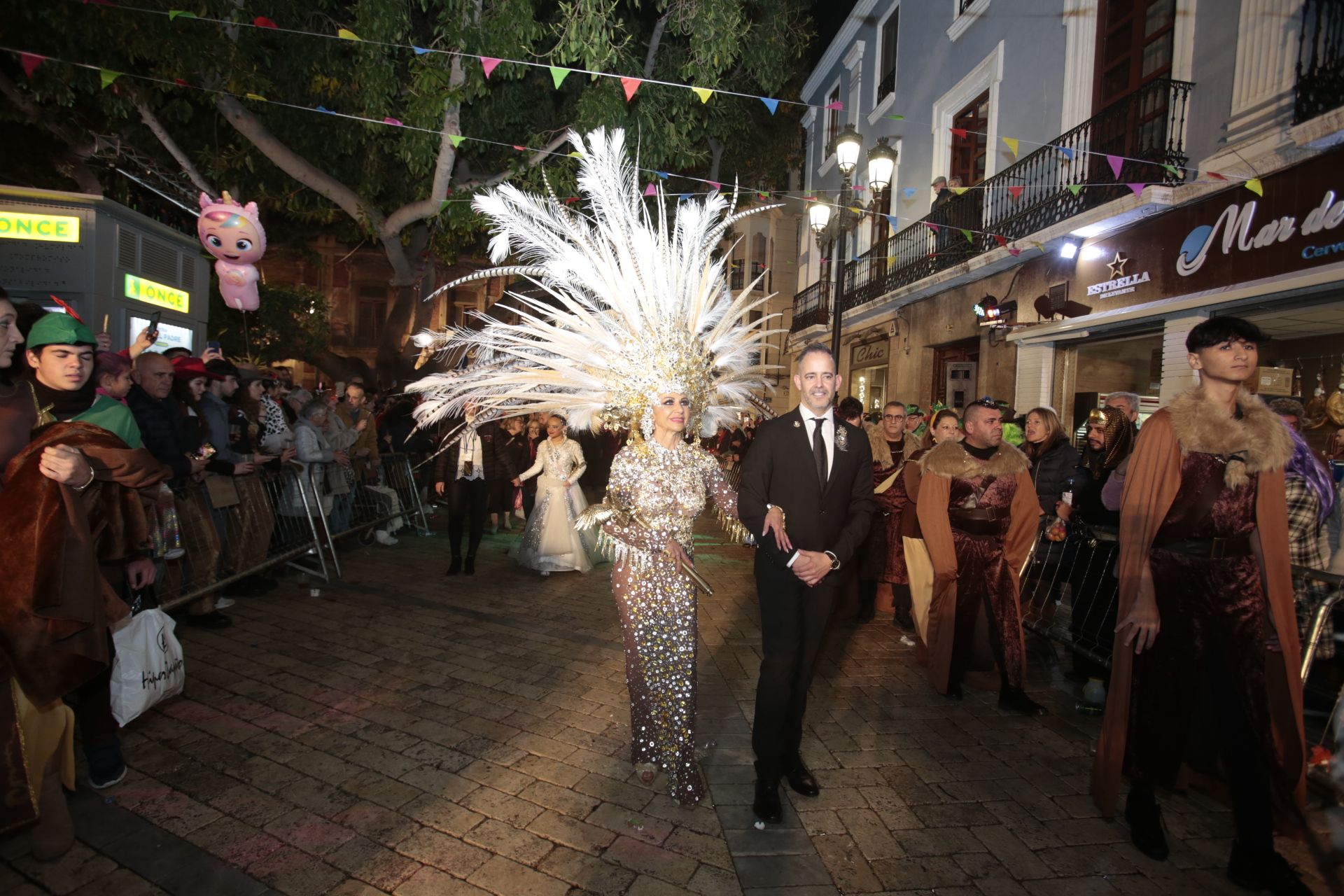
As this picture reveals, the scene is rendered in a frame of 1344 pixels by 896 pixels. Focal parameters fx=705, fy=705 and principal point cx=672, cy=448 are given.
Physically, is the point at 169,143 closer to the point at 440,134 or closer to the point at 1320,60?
the point at 440,134

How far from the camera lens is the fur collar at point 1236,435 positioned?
9.09 ft

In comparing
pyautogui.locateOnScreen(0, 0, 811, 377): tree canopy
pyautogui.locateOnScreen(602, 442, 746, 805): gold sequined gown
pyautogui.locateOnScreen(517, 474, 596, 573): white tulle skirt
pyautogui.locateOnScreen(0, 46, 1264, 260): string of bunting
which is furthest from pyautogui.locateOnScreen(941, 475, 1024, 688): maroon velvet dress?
pyautogui.locateOnScreen(0, 0, 811, 377): tree canopy

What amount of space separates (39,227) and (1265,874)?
15.3 meters

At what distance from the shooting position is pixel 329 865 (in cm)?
268

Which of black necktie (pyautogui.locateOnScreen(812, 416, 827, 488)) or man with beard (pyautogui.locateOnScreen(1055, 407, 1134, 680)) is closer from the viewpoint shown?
black necktie (pyautogui.locateOnScreen(812, 416, 827, 488))

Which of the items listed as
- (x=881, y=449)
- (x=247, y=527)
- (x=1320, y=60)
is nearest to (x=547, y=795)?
(x=247, y=527)

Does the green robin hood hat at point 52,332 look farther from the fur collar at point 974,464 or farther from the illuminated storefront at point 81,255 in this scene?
the illuminated storefront at point 81,255

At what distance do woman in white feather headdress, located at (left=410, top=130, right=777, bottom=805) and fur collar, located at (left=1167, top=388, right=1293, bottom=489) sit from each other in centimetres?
194

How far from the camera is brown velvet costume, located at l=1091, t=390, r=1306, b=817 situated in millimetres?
2799

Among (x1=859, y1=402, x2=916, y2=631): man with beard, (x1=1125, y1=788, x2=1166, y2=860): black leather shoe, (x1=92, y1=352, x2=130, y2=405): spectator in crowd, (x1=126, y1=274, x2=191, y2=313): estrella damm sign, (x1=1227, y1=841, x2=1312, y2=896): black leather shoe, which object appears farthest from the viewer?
(x1=126, y1=274, x2=191, y2=313): estrella damm sign

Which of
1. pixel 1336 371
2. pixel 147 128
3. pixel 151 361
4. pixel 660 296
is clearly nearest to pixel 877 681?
pixel 660 296

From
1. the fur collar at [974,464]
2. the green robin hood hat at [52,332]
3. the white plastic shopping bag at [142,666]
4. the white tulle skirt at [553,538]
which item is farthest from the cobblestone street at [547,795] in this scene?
the white tulle skirt at [553,538]

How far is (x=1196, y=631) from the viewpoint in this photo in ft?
9.42

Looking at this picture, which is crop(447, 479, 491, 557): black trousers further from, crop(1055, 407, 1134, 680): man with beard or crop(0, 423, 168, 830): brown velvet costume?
crop(1055, 407, 1134, 680): man with beard
